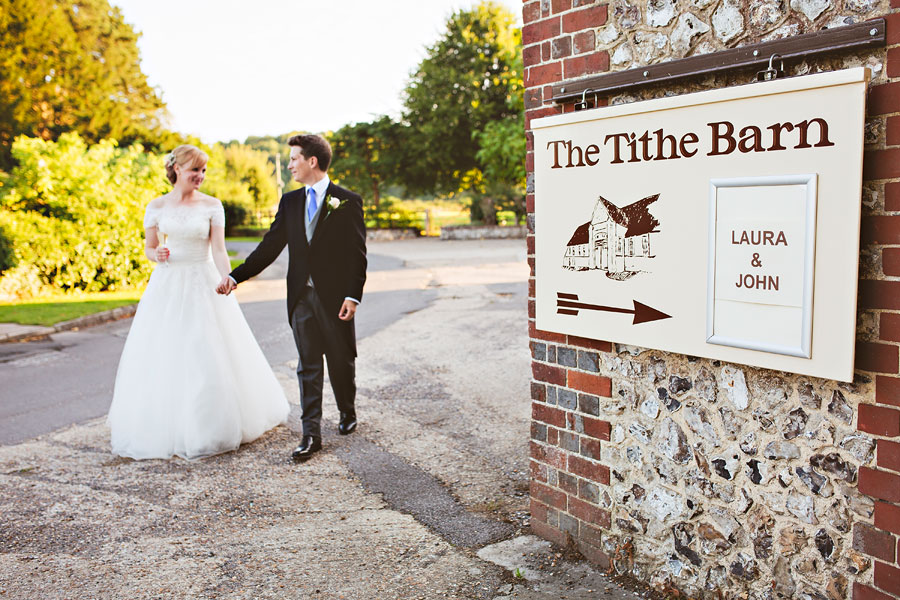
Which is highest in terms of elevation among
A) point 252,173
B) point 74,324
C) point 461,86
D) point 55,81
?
point 55,81

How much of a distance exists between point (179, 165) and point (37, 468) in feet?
7.48

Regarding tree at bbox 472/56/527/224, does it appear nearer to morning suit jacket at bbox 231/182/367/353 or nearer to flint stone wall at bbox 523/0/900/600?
morning suit jacket at bbox 231/182/367/353

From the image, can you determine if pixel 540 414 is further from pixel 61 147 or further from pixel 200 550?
pixel 61 147

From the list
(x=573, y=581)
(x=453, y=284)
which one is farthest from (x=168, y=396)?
(x=453, y=284)

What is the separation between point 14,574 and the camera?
340cm

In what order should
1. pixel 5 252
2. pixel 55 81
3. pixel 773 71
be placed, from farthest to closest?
pixel 55 81 → pixel 5 252 → pixel 773 71

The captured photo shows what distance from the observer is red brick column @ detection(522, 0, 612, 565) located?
307 cm

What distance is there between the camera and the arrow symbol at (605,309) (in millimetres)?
2859

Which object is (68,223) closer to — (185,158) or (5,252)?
(5,252)

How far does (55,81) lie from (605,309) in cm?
4154

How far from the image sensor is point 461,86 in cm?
3362

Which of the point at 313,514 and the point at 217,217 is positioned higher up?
the point at 217,217

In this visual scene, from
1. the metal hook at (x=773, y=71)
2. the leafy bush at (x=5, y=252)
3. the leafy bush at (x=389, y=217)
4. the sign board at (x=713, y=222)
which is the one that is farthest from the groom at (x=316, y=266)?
the leafy bush at (x=389, y=217)

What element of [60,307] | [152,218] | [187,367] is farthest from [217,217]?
[60,307]
